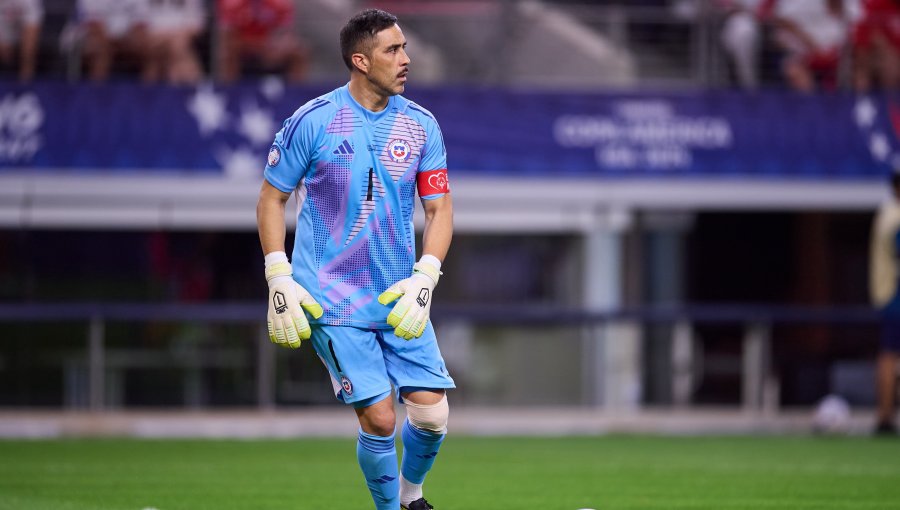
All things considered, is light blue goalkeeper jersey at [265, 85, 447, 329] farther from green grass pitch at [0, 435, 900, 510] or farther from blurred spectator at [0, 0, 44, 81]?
blurred spectator at [0, 0, 44, 81]

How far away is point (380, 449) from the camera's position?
21.3ft

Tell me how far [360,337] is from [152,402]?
865cm

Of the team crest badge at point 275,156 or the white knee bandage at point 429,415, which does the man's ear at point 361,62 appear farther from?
the white knee bandage at point 429,415

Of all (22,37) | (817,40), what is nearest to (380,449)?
(22,37)

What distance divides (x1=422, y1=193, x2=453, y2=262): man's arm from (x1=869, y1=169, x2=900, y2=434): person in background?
8.21m

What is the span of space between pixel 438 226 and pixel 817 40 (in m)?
11.1

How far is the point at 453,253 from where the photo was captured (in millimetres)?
16703

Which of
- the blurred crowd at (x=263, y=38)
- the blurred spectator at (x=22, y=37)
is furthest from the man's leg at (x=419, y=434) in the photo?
the blurred spectator at (x=22, y=37)

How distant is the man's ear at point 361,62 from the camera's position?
21.2 ft

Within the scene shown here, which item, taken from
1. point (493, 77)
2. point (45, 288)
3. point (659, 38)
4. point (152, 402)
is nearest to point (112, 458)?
point (152, 402)

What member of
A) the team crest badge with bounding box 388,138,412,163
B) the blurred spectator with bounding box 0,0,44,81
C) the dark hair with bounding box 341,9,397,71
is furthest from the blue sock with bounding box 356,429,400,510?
the blurred spectator with bounding box 0,0,44,81

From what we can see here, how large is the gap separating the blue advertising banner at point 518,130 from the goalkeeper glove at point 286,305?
882 cm

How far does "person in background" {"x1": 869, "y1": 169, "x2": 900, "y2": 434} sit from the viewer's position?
1383 cm

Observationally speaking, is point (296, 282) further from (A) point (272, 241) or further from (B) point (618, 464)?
(B) point (618, 464)
